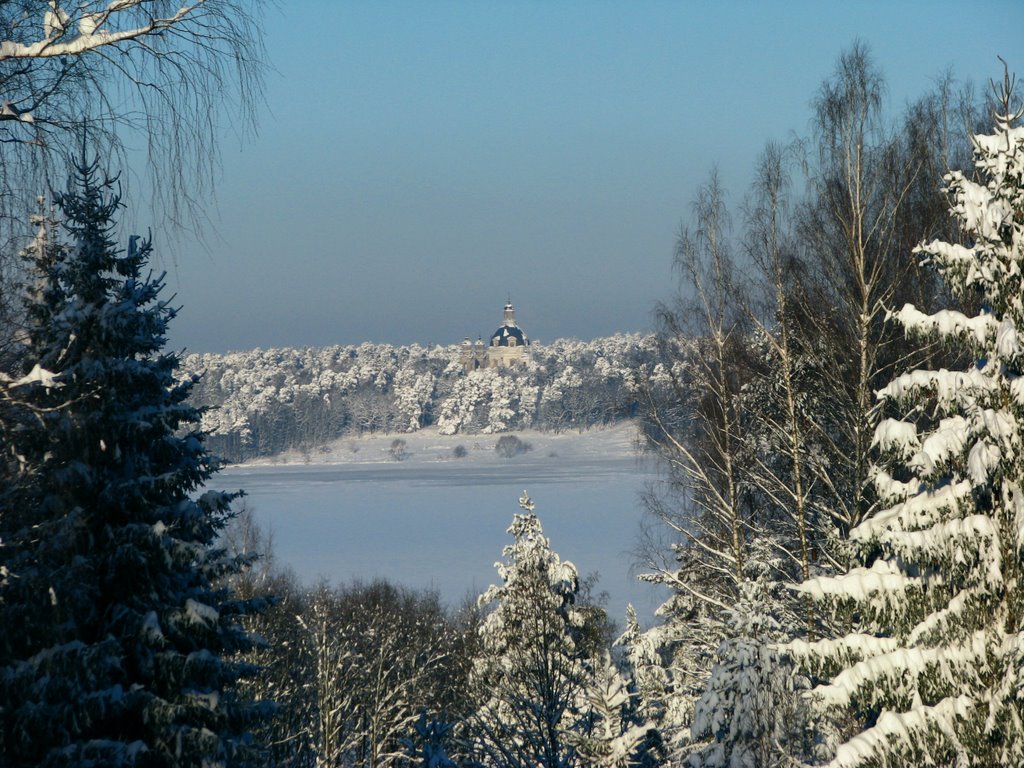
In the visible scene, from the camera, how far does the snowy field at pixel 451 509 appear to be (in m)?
56.7

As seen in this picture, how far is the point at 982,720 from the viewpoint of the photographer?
6.28 m

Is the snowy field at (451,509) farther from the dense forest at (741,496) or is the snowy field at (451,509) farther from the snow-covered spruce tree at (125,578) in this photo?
the snow-covered spruce tree at (125,578)

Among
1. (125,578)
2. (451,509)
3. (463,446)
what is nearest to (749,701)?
(125,578)

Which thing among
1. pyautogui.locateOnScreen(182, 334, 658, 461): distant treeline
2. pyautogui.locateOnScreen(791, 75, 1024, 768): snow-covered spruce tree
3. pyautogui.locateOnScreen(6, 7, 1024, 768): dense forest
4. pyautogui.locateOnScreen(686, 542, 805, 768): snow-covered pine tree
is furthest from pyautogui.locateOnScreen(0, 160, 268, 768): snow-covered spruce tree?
pyautogui.locateOnScreen(182, 334, 658, 461): distant treeline

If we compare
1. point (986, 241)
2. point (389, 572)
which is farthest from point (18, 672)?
point (389, 572)

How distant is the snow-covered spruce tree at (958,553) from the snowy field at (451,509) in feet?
31.8

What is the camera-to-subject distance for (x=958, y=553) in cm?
639

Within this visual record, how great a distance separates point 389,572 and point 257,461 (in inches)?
4502

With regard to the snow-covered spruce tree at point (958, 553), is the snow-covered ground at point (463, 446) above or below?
below

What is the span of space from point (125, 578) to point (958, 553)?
6.99m

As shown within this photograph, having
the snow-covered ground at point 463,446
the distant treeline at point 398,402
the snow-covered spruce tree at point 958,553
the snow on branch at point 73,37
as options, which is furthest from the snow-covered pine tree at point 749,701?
the distant treeline at point 398,402

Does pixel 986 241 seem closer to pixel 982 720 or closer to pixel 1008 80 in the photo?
pixel 1008 80

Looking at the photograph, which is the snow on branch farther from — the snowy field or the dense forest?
the snowy field

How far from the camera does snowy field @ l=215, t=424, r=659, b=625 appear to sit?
186 ft
